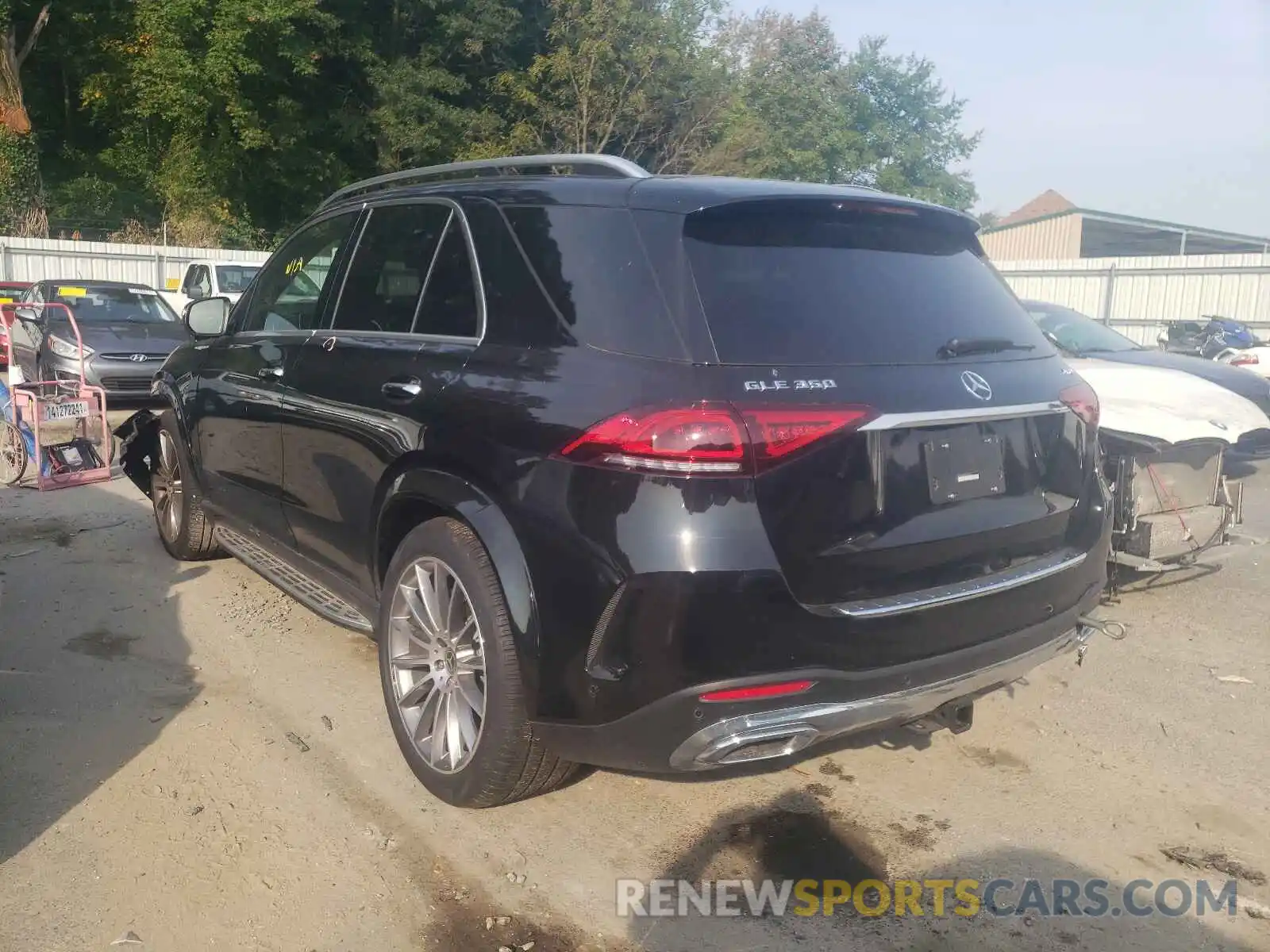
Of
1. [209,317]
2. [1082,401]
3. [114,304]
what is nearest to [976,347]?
[1082,401]

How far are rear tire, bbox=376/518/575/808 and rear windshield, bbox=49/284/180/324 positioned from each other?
1131 cm

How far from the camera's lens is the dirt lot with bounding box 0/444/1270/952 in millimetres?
2807

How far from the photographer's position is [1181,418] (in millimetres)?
5258

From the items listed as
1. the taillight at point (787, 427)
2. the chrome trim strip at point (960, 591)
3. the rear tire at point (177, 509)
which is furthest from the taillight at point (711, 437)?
the rear tire at point (177, 509)

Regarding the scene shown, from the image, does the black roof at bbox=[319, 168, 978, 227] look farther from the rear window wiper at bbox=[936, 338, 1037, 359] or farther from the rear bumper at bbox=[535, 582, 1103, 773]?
the rear bumper at bbox=[535, 582, 1103, 773]

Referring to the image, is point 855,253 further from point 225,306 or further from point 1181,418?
point 225,306

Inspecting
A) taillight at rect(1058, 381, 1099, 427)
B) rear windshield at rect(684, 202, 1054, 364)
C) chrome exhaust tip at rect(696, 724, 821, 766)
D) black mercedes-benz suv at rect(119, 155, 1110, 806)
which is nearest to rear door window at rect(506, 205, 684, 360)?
black mercedes-benz suv at rect(119, 155, 1110, 806)

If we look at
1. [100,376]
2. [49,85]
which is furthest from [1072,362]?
[49,85]

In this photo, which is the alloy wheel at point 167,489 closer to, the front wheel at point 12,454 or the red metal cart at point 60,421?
the red metal cart at point 60,421

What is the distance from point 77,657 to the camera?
4.61 m

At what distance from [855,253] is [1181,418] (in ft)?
9.84

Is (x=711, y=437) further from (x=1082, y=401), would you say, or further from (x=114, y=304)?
A: (x=114, y=304)

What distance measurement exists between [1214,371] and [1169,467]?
4320mm

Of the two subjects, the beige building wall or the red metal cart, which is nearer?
the red metal cart
